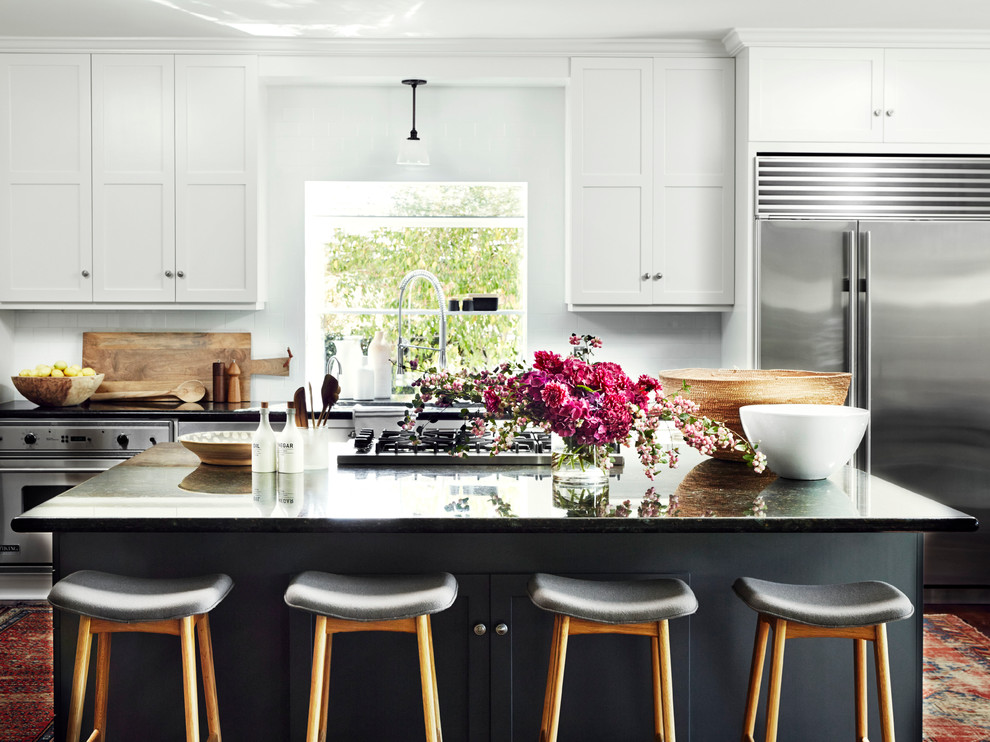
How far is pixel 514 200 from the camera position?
4707 millimetres

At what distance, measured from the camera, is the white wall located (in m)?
4.57

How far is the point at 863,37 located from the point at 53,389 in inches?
165

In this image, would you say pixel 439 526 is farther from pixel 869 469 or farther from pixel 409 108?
pixel 409 108

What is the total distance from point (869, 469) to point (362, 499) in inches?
112

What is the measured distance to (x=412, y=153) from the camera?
14.4ft

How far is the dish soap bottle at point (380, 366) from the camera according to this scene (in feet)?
14.5

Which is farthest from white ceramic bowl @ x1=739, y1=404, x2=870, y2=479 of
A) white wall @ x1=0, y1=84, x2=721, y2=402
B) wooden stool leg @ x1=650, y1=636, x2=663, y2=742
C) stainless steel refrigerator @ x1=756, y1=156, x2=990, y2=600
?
white wall @ x1=0, y1=84, x2=721, y2=402

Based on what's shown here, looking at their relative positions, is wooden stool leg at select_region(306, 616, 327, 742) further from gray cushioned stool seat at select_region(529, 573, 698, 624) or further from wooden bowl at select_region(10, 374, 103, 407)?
wooden bowl at select_region(10, 374, 103, 407)

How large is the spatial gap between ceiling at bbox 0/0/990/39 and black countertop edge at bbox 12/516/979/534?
264 centimetres

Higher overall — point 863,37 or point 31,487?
point 863,37

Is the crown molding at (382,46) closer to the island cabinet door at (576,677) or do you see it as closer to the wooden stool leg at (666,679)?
the island cabinet door at (576,677)

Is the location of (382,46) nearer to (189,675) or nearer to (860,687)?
(189,675)

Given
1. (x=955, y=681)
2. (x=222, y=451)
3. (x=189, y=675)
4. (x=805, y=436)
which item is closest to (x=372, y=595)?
(x=189, y=675)

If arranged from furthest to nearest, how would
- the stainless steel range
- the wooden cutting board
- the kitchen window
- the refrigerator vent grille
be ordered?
the kitchen window, the wooden cutting board, the refrigerator vent grille, the stainless steel range
